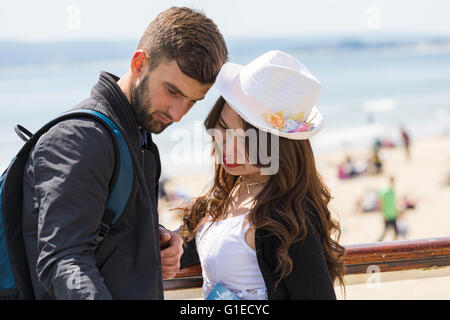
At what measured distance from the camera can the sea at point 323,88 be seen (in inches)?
765

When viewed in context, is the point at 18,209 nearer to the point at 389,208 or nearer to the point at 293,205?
the point at 293,205

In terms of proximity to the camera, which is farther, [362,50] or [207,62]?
[362,50]

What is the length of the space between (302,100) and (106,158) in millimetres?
774

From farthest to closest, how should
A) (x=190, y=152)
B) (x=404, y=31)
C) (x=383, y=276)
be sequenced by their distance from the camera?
(x=404, y=31) → (x=190, y=152) → (x=383, y=276)

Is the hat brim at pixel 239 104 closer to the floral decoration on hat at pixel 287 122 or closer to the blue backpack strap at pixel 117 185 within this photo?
the floral decoration on hat at pixel 287 122

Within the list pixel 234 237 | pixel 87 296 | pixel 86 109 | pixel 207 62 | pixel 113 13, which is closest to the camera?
pixel 87 296

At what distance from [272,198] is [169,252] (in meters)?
0.38

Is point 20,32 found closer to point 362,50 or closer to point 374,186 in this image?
point 362,50

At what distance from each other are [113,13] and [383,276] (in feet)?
160

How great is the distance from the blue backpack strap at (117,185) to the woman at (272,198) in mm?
469

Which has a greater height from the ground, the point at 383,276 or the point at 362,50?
the point at 383,276

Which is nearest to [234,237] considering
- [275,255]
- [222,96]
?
[275,255]

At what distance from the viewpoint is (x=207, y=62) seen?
180 cm

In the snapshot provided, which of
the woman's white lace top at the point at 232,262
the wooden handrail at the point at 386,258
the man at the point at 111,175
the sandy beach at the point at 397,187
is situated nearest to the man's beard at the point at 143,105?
the man at the point at 111,175
